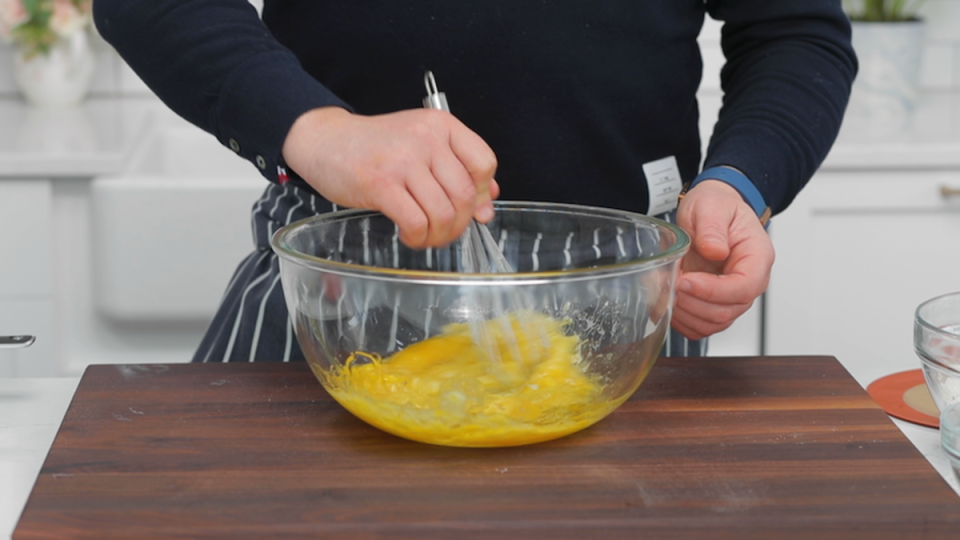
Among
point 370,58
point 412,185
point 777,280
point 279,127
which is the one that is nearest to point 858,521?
point 412,185

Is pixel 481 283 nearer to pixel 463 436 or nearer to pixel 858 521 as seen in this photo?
pixel 463 436

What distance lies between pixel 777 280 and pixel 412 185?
113cm

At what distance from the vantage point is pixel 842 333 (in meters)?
1.62

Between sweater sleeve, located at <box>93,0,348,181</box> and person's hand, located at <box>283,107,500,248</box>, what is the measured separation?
8 centimetres

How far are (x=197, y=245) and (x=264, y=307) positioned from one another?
64 cm

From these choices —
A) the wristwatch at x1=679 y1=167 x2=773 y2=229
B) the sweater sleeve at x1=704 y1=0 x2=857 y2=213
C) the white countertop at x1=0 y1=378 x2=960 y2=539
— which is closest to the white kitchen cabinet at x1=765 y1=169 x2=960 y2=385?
the sweater sleeve at x1=704 y1=0 x2=857 y2=213

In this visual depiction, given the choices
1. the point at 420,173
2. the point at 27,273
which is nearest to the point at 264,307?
the point at 420,173

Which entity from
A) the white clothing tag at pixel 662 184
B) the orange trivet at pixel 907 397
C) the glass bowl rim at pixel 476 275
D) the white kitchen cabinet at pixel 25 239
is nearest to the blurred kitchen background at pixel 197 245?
the white kitchen cabinet at pixel 25 239

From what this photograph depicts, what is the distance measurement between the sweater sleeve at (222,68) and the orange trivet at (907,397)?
1.42 ft

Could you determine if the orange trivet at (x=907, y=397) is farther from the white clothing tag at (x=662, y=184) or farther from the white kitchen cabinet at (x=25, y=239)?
the white kitchen cabinet at (x=25, y=239)

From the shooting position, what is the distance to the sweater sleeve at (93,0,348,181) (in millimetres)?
669

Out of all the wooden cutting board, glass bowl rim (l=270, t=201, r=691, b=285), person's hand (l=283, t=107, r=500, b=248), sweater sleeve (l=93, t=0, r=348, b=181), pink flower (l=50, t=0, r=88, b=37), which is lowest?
the wooden cutting board

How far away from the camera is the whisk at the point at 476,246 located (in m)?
0.64

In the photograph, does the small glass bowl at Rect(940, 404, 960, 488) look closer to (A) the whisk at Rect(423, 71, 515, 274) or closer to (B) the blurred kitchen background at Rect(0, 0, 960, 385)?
(A) the whisk at Rect(423, 71, 515, 274)
